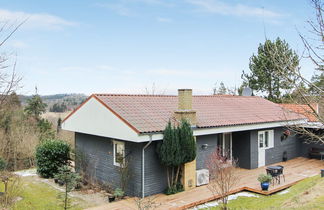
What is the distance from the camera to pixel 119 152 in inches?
530

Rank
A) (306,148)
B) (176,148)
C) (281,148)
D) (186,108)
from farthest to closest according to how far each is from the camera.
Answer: (306,148) → (281,148) → (186,108) → (176,148)

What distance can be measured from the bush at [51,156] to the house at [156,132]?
0.93 metres

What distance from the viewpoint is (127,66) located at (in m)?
32.9

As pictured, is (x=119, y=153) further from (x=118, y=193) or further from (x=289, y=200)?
(x=289, y=200)

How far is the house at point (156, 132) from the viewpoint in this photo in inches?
487

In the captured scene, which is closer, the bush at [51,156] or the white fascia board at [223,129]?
the white fascia board at [223,129]

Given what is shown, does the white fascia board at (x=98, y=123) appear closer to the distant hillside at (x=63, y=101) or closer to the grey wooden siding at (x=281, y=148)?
the grey wooden siding at (x=281, y=148)

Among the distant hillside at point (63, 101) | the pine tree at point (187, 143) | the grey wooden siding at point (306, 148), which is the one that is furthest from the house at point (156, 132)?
the distant hillside at point (63, 101)

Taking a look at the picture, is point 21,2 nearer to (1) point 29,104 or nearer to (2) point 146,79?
(1) point 29,104

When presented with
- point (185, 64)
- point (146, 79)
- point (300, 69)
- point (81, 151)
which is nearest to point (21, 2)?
point (81, 151)

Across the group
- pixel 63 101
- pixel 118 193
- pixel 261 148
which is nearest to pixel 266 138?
pixel 261 148

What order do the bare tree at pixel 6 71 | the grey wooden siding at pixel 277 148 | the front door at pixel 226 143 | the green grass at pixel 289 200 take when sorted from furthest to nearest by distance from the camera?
the grey wooden siding at pixel 277 148
the front door at pixel 226 143
the green grass at pixel 289 200
the bare tree at pixel 6 71

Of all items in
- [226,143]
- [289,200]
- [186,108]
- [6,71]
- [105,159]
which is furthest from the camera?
[226,143]

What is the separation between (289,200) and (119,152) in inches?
291
